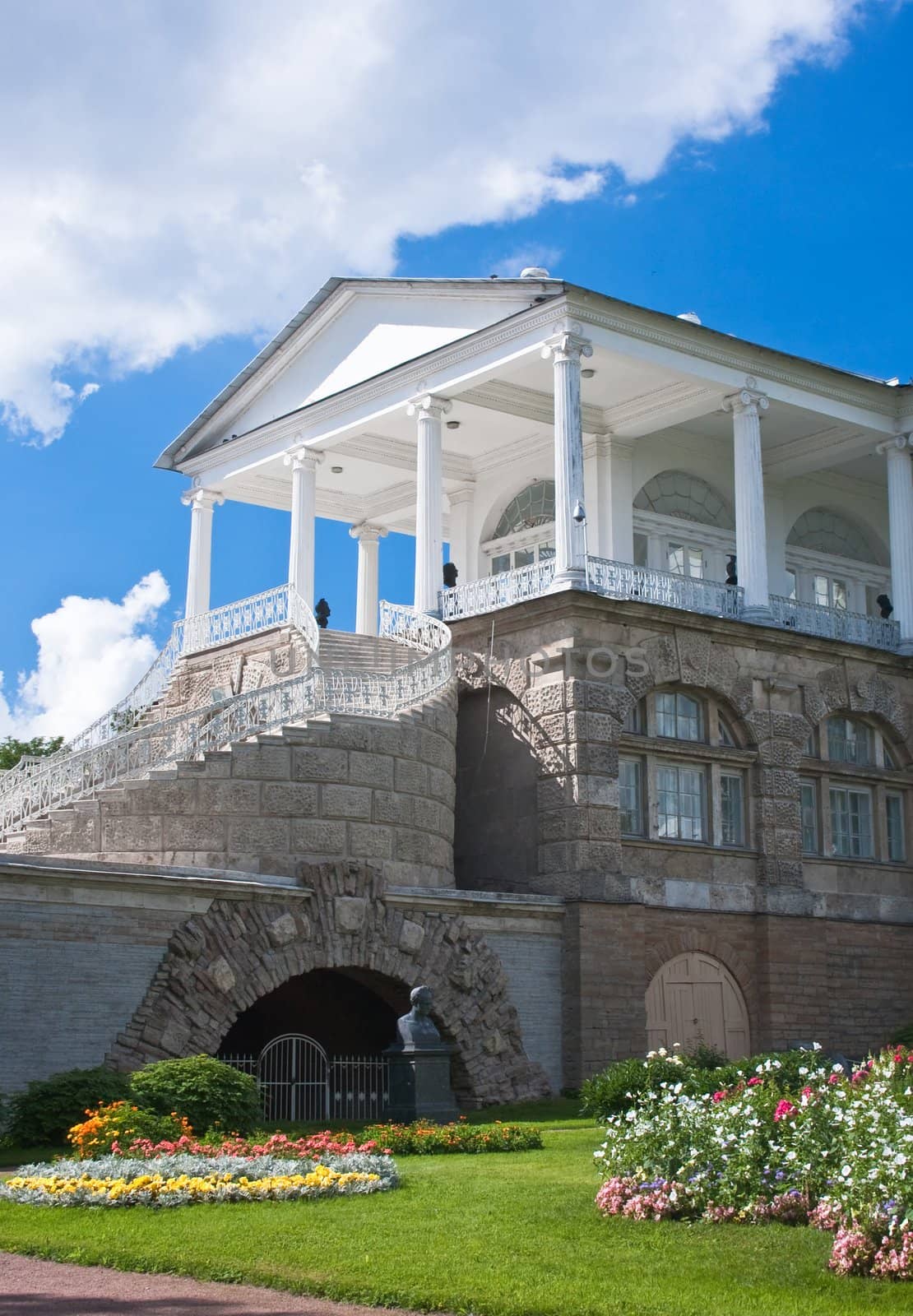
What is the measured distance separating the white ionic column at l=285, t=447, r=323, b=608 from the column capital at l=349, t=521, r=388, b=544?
4929 mm

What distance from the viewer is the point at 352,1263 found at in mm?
11344

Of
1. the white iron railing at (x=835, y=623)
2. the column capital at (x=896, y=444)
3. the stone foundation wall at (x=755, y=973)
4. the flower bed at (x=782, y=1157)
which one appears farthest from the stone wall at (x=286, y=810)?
the column capital at (x=896, y=444)

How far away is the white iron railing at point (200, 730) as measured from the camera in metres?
24.7

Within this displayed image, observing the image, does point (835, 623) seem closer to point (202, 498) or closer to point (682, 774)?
point (682, 774)

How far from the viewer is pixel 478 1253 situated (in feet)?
38.4

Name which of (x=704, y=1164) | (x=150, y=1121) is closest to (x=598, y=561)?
(x=150, y=1121)

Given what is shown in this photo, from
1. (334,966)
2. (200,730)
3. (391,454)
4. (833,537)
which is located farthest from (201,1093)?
(833,537)

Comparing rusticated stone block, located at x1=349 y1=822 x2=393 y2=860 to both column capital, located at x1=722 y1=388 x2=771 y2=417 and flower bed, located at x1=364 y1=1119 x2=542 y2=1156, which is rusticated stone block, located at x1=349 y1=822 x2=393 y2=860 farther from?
column capital, located at x1=722 y1=388 x2=771 y2=417

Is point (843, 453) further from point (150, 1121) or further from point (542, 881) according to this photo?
point (150, 1121)

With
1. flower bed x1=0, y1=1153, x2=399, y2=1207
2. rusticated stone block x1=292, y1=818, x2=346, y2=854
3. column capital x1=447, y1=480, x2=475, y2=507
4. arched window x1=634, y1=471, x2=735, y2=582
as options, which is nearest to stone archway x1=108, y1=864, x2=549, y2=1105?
rusticated stone block x1=292, y1=818, x2=346, y2=854

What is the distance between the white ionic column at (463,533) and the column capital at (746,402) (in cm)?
658

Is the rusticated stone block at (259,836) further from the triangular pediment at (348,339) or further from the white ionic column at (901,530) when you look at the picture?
the white ionic column at (901,530)

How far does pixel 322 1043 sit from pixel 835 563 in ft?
55.8

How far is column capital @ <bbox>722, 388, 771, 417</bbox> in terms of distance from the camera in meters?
32.3
